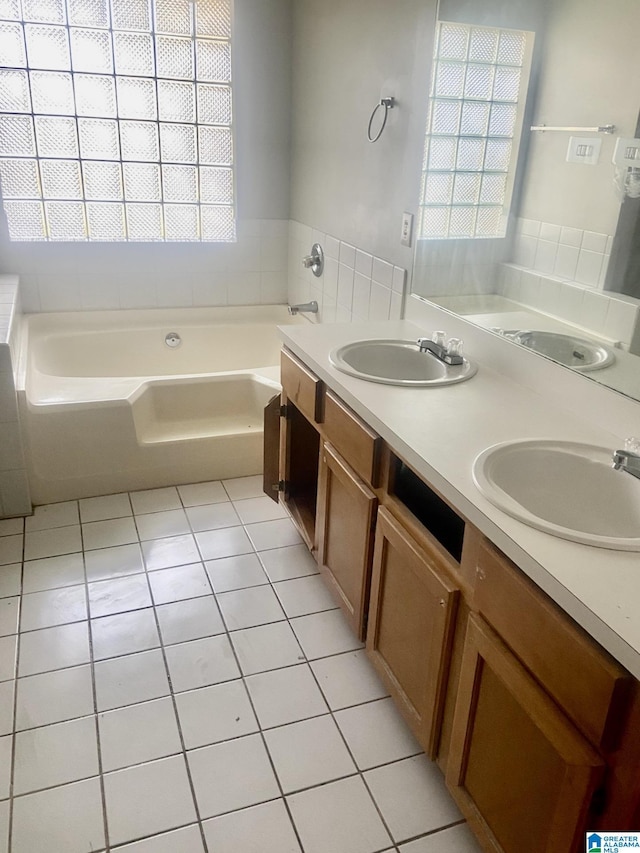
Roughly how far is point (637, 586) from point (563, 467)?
1.50ft

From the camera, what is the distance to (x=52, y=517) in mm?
2537

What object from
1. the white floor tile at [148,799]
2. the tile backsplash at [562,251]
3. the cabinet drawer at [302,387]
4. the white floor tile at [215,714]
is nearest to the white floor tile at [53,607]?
the white floor tile at [215,714]

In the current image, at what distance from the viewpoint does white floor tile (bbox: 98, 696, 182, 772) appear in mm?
1572

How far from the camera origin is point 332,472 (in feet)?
6.23

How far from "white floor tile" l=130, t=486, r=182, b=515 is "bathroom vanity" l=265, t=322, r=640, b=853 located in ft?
2.62

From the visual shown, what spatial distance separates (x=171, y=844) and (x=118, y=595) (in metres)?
0.88

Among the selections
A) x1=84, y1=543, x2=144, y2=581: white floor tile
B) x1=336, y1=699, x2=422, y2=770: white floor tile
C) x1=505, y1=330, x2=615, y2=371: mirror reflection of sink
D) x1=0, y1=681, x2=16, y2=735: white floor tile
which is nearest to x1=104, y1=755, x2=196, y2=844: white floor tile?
x1=0, y1=681, x2=16, y2=735: white floor tile

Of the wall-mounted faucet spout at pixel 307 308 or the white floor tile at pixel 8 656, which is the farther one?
the wall-mounted faucet spout at pixel 307 308

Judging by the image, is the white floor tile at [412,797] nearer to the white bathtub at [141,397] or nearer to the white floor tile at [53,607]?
the white floor tile at [53,607]

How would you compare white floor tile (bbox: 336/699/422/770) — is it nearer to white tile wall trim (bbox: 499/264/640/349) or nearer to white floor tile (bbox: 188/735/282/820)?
white floor tile (bbox: 188/735/282/820)

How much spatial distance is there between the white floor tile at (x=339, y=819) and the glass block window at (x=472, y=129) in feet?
5.19

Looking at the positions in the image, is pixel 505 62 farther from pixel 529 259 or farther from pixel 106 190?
pixel 106 190

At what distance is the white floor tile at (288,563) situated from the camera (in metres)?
2.25

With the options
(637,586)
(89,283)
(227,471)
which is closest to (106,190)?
(89,283)
